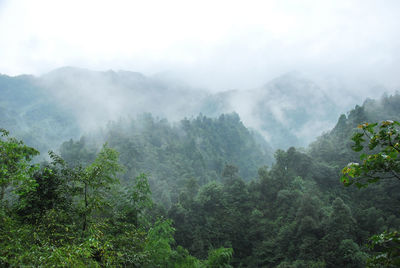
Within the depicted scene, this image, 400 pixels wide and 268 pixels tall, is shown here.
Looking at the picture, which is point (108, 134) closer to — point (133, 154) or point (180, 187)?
point (133, 154)

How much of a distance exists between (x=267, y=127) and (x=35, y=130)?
97315 mm

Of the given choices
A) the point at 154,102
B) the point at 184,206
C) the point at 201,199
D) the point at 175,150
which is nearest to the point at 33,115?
the point at 154,102

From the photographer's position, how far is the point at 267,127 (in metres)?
129

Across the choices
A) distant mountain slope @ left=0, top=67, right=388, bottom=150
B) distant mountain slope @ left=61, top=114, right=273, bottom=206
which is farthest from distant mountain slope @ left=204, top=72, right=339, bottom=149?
distant mountain slope @ left=61, top=114, right=273, bottom=206

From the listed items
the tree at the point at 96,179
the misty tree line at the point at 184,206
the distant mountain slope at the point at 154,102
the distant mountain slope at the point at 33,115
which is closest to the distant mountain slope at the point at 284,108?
the distant mountain slope at the point at 154,102

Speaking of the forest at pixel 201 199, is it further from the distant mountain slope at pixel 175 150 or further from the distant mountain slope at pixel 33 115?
the distant mountain slope at pixel 33 115

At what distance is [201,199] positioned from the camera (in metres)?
35.1

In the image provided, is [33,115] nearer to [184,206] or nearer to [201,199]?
[184,206]

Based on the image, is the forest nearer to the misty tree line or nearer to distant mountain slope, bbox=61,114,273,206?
the misty tree line

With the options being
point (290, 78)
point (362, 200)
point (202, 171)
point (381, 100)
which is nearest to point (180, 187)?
point (202, 171)

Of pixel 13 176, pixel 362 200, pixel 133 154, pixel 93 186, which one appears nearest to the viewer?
pixel 13 176

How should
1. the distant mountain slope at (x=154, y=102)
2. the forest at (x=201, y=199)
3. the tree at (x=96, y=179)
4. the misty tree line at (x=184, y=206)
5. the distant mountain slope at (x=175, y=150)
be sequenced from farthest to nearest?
the distant mountain slope at (x=154, y=102) < the distant mountain slope at (x=175, y=150) < the tree at (x=96, y=179) < the misty tree line at (x=184, y=206) < the forest at (x=201, y=199)

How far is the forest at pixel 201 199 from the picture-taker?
15.3 ft

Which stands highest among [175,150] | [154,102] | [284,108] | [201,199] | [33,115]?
[154,102]
